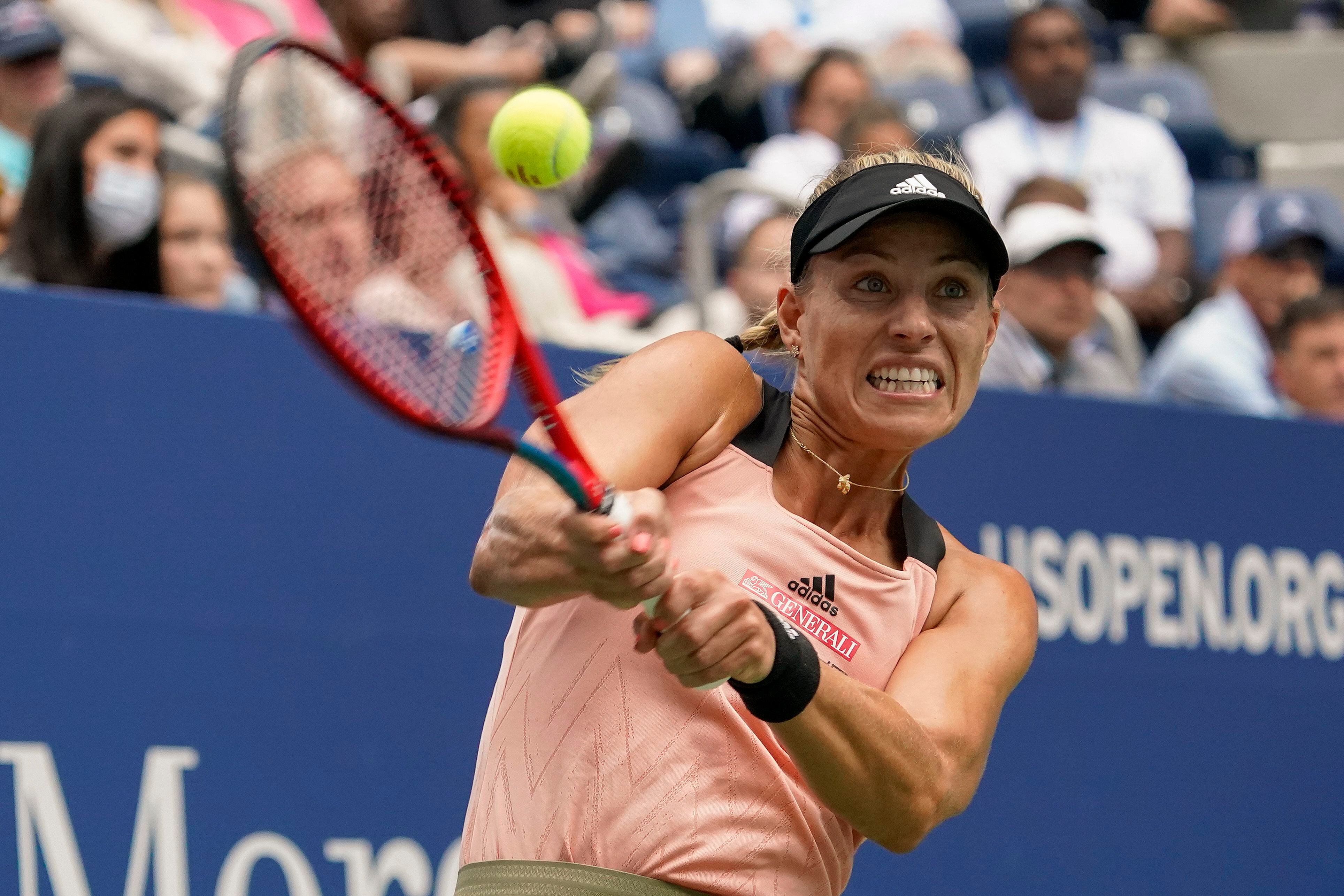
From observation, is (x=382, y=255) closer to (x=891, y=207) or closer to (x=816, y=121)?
(x=891, y=207)

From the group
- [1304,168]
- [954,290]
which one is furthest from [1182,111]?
[954,290]

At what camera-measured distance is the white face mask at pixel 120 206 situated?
3693mm

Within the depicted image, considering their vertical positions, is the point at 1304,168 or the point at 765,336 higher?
the point at 765,336

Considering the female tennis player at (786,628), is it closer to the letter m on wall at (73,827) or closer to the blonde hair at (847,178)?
the blonde hair at (847,178)

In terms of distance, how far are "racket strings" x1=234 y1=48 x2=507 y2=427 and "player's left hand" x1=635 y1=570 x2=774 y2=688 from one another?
32 cm

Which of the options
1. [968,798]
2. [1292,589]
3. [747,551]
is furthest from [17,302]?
[1292,589]

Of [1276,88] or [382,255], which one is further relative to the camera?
[1276,88]

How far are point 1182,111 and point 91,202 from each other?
17.6ft

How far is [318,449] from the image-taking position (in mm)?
3494

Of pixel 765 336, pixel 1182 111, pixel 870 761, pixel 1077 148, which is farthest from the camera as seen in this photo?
pixel 1182 111

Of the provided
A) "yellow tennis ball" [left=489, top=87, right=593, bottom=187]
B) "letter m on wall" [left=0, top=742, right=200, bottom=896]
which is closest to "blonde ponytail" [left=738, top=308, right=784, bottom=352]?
"yellow tennis ball" [left=489, top=87, right=593, bottom=187]

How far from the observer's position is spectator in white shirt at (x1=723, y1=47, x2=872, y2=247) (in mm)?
6059

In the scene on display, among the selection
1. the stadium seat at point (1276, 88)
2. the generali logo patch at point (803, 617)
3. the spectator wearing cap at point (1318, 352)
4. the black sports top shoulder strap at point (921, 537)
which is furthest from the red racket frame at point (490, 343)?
the stadium seat at point (1276, 88)

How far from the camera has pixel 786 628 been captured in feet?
6.42
